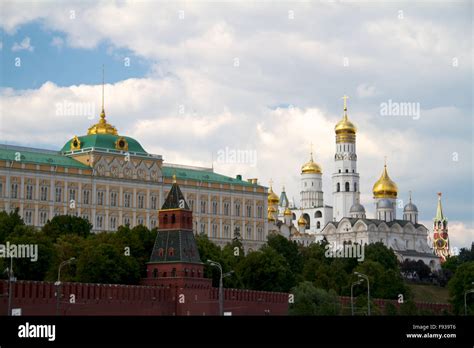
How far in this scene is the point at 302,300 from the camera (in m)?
97.5

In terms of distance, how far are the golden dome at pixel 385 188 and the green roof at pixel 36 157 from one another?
244 ft

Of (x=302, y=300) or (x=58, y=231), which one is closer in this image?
(x=302, y=300)

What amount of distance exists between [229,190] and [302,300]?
5225 cm

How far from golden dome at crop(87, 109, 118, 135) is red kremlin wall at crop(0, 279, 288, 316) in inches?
1665

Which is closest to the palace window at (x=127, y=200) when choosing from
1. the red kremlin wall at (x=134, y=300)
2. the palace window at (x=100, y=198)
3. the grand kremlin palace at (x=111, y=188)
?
the grand kremlin palace at (x=111, y=188)

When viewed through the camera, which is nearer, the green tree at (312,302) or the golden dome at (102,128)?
the green tree at (312,302)

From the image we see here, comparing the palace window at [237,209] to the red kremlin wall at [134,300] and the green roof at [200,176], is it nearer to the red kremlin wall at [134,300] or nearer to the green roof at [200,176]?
the green roof at [200,176]

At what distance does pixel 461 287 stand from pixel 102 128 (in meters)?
43.7

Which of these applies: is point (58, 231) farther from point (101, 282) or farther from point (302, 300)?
point (302, 300)

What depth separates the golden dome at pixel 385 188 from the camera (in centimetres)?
19650

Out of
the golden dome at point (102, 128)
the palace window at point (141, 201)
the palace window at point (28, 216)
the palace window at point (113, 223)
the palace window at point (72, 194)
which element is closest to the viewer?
the palace window at point (28, 216)

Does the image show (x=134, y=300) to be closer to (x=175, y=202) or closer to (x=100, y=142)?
(x=175, y=202)

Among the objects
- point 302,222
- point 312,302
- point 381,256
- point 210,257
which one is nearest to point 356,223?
point 302,222
